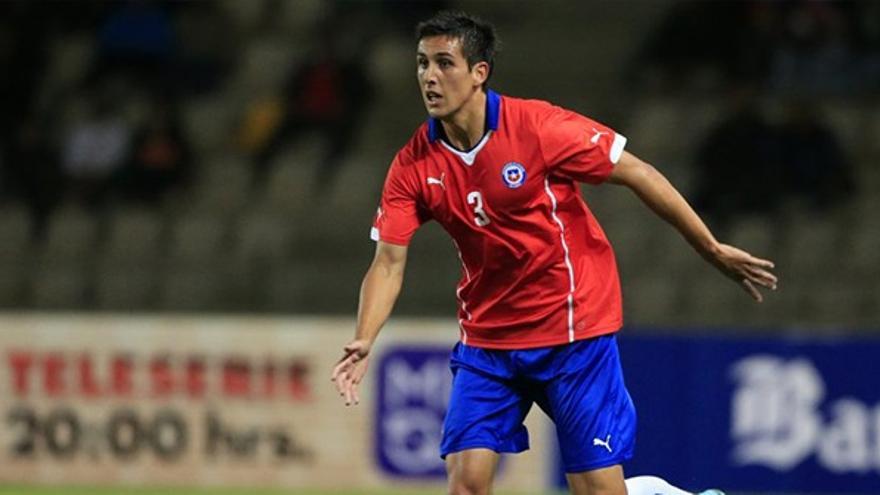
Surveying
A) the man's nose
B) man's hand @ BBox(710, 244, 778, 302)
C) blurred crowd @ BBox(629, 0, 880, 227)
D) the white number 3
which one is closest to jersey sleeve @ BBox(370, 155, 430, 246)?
the white number 3

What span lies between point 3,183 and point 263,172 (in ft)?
6.46

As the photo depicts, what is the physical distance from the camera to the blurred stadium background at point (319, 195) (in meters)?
12.0

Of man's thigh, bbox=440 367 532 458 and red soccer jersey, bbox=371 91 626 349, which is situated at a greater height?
red soccer jersey, bbox=371 91 626 349

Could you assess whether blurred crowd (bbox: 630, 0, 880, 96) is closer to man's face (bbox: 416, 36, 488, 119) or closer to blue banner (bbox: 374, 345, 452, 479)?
blue banner (bbox: 374, 345, 452, 479)

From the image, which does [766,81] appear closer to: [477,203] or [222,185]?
[222,185]

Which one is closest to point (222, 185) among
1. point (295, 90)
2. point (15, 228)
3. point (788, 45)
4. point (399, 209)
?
point (295, 90)

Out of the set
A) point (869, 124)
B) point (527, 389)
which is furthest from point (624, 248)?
point (527, 389)

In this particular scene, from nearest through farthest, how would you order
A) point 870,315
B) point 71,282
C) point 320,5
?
point 870,315 → point 71,282 → point 320,5

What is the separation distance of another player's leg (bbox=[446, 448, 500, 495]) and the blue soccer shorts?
0.03 metres

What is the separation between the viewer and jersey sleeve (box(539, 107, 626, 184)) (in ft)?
22.4

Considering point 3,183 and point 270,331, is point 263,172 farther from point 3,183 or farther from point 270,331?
point 270,331

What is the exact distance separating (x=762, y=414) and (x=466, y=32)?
538cm

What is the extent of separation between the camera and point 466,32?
681cm

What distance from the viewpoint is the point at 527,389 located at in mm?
7098
